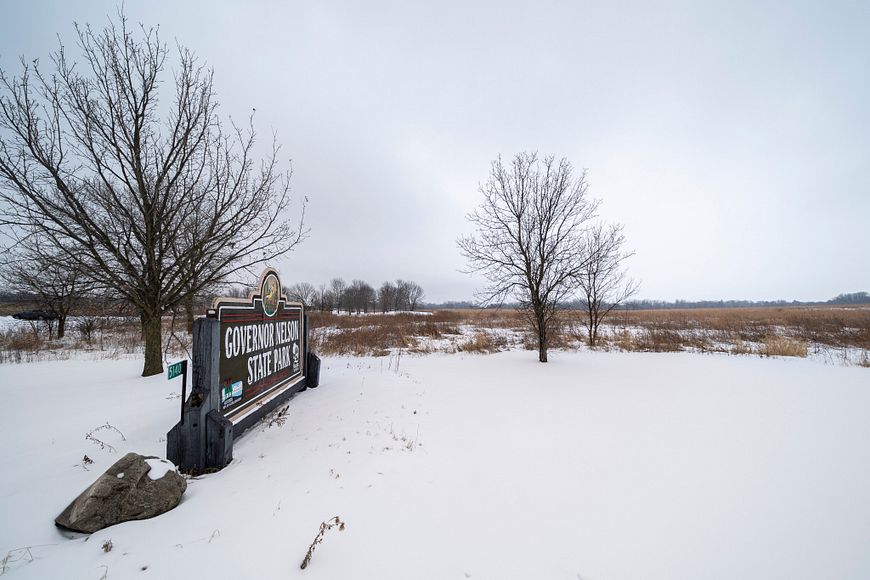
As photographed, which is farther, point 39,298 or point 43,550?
point 39,298

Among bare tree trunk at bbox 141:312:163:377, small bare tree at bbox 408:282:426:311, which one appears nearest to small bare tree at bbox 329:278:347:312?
small bare tree at bbox 408:282:426:311

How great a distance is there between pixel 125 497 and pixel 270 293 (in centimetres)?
315

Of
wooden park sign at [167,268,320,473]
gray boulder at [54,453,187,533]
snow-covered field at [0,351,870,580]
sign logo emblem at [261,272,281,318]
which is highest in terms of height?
sign logo emblem at [261,272,281,318]

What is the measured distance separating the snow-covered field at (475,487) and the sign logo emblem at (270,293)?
1.85m

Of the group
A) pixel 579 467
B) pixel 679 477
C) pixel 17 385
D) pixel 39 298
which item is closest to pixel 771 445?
pixel 679 477

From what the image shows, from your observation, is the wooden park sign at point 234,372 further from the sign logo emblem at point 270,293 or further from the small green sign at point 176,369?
the small green sign at point 176,369

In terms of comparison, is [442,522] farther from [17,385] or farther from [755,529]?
[17,385]

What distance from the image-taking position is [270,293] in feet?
16.8

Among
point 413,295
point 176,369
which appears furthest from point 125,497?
point 413,295

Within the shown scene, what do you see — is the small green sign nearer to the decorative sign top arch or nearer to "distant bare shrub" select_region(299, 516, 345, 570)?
the decorative sign top arch

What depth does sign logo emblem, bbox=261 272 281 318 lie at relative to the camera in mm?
4920

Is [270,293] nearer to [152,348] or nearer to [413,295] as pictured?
[152,348]

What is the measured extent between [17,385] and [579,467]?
35.5 ft

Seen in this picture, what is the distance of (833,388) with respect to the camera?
259 inches
